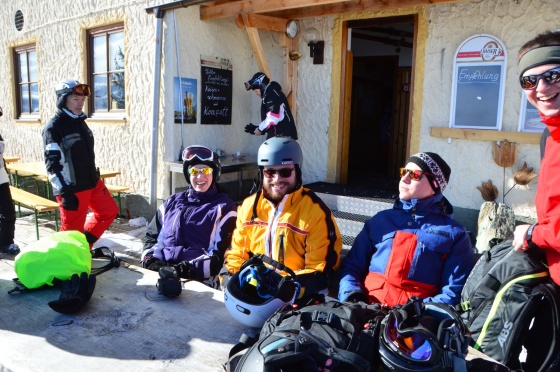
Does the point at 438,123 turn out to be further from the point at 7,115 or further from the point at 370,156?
the point at 7,115

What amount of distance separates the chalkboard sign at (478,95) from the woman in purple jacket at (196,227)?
2.98m

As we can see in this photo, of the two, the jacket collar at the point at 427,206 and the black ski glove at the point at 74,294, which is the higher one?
the jacket collar at the point at 427,206

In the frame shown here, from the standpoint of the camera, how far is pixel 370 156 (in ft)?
29.1

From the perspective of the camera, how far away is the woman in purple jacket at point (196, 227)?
291 cm

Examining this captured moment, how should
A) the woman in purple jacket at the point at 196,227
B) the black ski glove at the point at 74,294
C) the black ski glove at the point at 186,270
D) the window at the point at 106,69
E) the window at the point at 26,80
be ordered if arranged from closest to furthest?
1. the black ski glove at the point at 74,294
2. the black ski glove at the point at 186,270
3. the woman in purple jacket at the point at 196,227
4. the window at the point at 106,69
5. the window at the point at 26,80

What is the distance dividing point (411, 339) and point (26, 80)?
904 cm

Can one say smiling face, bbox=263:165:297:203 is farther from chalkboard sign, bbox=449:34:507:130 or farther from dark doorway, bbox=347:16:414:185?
dark doorway, bbox=347:16:414:185

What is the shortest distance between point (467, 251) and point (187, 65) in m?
4.55

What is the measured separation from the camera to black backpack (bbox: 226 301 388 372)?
1.32m

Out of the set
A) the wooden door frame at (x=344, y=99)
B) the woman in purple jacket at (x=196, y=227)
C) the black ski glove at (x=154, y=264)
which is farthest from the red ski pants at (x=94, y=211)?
the wooden door frame at (x=344, y=99)

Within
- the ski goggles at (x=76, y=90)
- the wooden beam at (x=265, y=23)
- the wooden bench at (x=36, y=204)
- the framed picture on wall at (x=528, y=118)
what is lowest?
the wooden bench at (x=36, y=204)

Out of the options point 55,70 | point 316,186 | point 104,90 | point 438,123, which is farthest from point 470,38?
point 55,70

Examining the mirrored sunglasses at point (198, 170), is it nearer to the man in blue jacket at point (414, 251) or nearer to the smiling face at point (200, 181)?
the smiling face at point (200, 181)

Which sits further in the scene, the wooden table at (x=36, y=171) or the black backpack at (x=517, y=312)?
the wooden table at (x=36, y=171)
